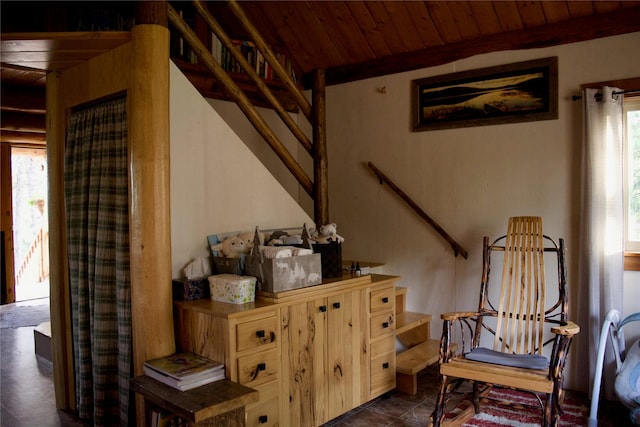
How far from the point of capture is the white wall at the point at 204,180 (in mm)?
2559

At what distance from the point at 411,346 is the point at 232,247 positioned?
179 cm

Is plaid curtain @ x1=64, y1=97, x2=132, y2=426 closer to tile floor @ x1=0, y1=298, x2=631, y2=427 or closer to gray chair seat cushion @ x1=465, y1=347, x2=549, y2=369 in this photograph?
tile floor @ x1=0, y1=298, x2=631, y2=427

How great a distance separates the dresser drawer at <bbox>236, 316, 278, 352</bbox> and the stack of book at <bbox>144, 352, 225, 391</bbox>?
14cm

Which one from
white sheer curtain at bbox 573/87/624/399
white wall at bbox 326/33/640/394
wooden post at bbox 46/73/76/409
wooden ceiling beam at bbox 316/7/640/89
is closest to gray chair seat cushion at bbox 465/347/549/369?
white sheer curtain at bbox 573/87/624/399

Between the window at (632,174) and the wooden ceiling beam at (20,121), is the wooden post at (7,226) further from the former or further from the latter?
the window at (632,174)

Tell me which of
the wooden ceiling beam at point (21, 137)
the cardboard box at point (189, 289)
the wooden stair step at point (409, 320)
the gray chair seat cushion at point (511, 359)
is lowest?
the wooden stair step at point (409, 320)

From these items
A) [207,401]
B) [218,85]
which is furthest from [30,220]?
[207,401]

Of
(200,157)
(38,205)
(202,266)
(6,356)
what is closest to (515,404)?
(202,266)

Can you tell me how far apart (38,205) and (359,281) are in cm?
694

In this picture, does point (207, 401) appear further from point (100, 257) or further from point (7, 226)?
point (7, 226)

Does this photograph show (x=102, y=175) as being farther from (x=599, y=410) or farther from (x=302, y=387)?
(x=599, y=410)

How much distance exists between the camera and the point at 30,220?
8008 millimetres

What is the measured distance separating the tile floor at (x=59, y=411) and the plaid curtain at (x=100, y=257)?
32 cm

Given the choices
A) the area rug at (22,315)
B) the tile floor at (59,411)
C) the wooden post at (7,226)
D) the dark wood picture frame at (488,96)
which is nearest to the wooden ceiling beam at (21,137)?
the wooden post at (7,226)
